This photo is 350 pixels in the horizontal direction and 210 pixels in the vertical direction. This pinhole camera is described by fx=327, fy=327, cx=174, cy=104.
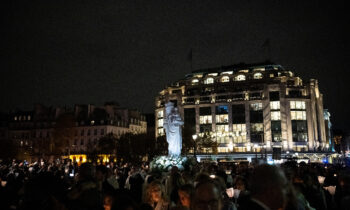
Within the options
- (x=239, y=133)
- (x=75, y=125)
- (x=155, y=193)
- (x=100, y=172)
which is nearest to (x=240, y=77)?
(x=239, y=133)

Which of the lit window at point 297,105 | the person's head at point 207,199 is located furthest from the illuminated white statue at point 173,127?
the lit window at point 297,105

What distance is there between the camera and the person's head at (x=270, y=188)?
11.2ft

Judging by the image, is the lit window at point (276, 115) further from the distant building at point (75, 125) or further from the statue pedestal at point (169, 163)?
the statue pedestal at point (169, 163)

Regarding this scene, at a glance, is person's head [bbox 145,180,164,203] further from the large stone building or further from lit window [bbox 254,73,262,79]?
lit window [bbox 254,73,262,79]

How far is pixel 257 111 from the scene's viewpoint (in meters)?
103

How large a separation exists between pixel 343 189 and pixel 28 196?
297 inches

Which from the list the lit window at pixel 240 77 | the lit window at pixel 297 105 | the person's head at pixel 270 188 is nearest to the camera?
the person's head at pixel 270 188

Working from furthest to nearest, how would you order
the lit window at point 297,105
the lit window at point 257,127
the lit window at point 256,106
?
1. the lit window at point 256,106
2. the lit window at point 297,105
3. the lit window at point 257,127

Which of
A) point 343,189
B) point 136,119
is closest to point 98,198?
point 343,189

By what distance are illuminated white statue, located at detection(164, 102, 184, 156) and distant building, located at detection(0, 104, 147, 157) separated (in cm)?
7973

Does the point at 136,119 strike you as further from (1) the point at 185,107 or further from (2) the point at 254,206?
(2) the point at 254,206

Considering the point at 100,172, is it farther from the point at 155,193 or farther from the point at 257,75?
the point at 257,75

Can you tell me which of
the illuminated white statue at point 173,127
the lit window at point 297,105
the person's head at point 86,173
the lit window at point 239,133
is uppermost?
the lit window at point 297,105

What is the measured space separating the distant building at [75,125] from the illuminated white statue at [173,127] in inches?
3139
